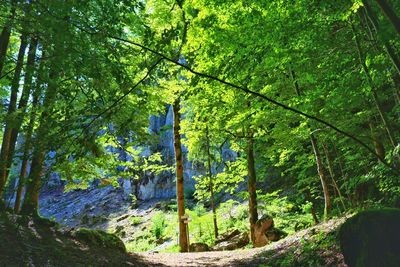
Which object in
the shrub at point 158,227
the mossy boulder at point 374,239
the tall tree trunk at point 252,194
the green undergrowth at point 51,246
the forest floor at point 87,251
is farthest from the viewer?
the shrub at point 158,227

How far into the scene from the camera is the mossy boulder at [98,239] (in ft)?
27.7

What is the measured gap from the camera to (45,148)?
119 inches

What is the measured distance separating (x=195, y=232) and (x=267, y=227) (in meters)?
6.80

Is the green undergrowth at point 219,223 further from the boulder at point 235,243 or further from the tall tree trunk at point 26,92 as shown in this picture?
the tall tree trunk at point 26,92

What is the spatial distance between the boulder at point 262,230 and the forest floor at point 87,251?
3.59 m

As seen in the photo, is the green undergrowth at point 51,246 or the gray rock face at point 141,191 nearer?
the green undergrowth at point 51,246

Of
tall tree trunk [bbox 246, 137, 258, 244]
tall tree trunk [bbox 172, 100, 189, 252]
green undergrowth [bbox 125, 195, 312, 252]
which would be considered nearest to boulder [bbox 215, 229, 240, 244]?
green undergrowth [bbox 125, 195, 312, 252]

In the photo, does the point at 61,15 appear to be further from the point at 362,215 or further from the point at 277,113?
the point at 277,113

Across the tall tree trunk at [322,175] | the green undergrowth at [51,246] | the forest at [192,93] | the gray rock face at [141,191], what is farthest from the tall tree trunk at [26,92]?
the gray rock face at [141,191]

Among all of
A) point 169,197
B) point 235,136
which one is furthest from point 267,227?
point 169,197

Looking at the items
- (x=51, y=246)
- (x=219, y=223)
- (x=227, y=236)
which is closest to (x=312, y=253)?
(x=51, y=246)

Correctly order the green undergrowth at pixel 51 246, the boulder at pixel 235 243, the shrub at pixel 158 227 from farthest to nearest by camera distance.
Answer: the shrub at pixel 158 227 < the boulder at pixel 235 243 < the green undergrowth at pixel 51 246

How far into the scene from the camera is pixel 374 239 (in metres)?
4.86

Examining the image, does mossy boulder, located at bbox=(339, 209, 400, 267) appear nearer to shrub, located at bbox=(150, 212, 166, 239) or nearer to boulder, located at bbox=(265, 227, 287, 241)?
boulder, located at bbox=(265, 227, 287, 241)
